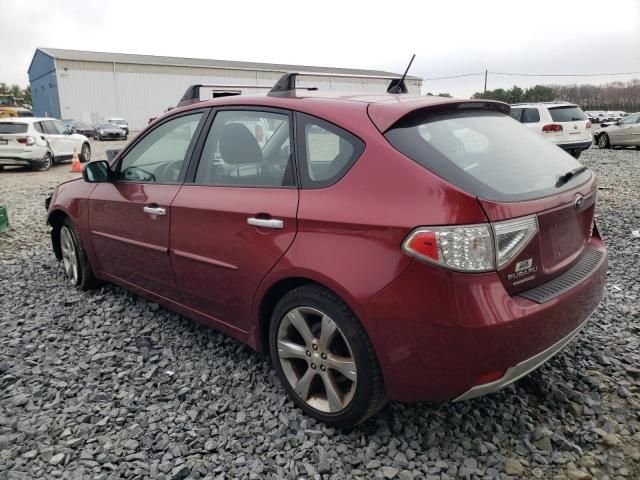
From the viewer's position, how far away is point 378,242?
2.15m

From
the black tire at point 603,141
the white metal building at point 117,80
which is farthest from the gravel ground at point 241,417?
the white metal building at point 117,80

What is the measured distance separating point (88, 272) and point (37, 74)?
5709cm

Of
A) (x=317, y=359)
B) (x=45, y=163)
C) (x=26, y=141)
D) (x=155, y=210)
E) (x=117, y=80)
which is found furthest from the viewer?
(x=117, y=80)

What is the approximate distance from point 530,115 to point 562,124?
2.96 ft

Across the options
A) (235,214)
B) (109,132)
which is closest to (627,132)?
(235,214)

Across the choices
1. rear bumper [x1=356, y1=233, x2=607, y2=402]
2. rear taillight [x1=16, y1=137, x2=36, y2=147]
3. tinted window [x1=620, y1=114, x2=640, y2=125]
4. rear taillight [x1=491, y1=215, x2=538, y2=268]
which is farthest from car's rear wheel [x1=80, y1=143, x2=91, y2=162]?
tinted window [x1=620, y1=114, x2=640, y2=125]

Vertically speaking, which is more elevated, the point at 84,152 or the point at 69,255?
the point at 84,152

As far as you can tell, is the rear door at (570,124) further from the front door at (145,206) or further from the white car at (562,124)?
the front door at (145,206)

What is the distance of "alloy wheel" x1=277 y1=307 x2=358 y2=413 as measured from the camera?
2396mm

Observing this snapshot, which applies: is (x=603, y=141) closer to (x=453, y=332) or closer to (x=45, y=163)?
(x=45, y=163)

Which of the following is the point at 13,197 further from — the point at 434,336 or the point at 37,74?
the point at 37,74

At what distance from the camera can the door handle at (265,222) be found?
253cm

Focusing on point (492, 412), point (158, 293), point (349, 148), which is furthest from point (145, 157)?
point (492, 412)

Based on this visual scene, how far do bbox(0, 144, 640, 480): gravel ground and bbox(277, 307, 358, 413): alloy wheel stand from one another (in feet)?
0.59
